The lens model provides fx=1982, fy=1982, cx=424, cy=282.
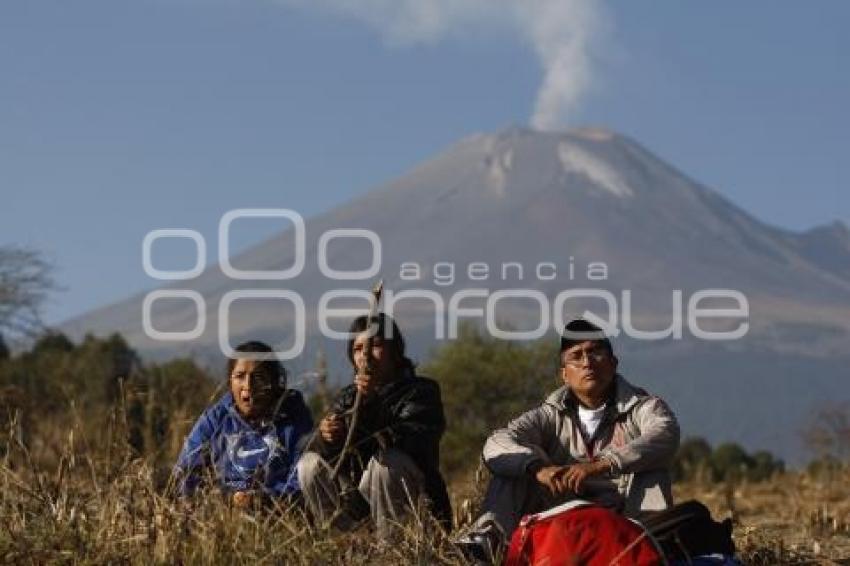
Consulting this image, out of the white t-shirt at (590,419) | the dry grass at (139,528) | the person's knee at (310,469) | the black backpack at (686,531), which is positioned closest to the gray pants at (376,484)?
the person's knee at (310,469)

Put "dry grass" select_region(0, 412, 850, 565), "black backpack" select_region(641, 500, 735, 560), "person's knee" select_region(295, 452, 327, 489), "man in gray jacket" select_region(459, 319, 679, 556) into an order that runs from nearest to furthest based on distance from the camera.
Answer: "dry grass" select_region(0, 412, 850, 565) → "black backpack" select_region(641, 500, 735, 560) → "man in gray jacket" select_region(459, 319, 679, 556) → "person's knee" select_region(295, 452, 327, 489)

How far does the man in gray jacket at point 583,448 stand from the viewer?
711cm

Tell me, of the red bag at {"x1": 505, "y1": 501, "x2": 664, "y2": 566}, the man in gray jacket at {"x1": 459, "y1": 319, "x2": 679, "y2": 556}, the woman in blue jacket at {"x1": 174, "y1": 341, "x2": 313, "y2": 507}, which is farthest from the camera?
the woman in blue jacket at {"x1": 174, "y1": 341, "x2": 313, "y2": 507}

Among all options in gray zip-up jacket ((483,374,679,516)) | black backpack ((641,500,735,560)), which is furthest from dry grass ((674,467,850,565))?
black backpack ((641,500,735,560))

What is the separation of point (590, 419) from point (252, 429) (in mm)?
1319

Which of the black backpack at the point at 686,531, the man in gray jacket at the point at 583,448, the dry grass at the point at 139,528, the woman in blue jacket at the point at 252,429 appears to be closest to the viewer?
the dry grass at the point at 139,528

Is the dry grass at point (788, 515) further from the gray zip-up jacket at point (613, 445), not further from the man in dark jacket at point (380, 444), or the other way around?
the man in dark jacket at point (380, 444)

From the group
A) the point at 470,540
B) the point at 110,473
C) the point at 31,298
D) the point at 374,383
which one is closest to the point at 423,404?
the point at 374,383

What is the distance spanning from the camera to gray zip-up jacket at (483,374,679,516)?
7.14 meters

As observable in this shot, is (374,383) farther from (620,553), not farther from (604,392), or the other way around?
(620,553)

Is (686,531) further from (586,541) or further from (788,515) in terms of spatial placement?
(788,515)

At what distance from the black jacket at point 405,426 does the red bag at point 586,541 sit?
0.78 m

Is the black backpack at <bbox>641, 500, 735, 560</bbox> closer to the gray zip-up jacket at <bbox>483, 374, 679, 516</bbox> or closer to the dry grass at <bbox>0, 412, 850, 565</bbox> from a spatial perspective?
the gray zip-up jacket at <bbox>483, 374, 679, 516</bbox>

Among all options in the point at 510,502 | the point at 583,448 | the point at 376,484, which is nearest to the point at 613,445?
the point at 583,448
